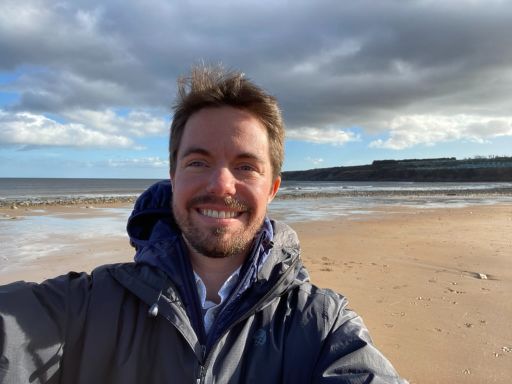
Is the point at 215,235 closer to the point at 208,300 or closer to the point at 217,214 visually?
the point at 217,214

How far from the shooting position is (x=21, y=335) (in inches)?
61.0

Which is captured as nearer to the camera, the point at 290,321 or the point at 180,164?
the point at 290,321

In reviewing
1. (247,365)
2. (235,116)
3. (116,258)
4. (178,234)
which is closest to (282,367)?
(247,365)

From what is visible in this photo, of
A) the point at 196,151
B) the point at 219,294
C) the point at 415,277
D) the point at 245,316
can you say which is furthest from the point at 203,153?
the point at 415,277

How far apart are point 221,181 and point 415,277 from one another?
5.48 meters

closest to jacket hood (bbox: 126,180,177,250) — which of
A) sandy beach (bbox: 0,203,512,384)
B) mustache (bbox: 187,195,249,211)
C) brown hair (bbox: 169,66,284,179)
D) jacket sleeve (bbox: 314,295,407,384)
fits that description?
brown hair (bbox: 169,66,284,179)

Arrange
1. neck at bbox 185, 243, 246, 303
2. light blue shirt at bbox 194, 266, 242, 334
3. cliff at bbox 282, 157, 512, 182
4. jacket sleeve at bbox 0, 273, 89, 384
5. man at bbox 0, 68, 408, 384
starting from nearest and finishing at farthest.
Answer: jacket sleeve at bbox 0, 273, 89, 384 → man at bbox 0, 68, 408, 384 → light blue shirt at bbox 194, 266, 242, 334 → neck at bbox 185, 243, 246, 303 → cliff at bbox 282, 157, 512, 182

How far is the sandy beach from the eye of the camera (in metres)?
3.75

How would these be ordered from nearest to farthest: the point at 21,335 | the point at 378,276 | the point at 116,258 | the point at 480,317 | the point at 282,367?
the point at 21,335
the point at 282,367
the point at 480,317
the point at 378,276
the point at 116,258

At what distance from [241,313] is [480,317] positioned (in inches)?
159

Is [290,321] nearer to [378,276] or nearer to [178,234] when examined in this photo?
[178,234]

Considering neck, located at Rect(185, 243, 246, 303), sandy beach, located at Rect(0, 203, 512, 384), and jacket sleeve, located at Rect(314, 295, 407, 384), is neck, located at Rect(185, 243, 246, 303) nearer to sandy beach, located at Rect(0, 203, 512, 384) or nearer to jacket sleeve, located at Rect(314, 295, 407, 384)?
jacket sleeve, located at Rect(314, 295, 407, 384)

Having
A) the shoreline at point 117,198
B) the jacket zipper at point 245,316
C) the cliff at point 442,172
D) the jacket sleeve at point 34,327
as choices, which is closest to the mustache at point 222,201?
the jacket zipper at point 245,316

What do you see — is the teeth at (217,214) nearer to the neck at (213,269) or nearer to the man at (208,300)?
the man at (208,300)
